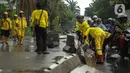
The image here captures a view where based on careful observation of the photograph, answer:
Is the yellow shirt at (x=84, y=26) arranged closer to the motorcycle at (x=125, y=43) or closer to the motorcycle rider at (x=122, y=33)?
the motorcycle rider at (x=122, y=33)

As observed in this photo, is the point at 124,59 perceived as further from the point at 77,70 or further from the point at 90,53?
the point at 77,70

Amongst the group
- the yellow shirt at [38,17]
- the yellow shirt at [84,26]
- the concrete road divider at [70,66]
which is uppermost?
the yellow shirt at [38,17]

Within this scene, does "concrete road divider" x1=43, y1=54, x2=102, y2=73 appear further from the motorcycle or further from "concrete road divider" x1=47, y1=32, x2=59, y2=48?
"concrete road divider" x1=47, y1=32, x2=59, y2=48

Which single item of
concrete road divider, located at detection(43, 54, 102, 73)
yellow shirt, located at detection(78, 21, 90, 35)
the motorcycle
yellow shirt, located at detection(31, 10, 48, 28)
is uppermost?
yellow shirt, located at detection(31, 10, 48, 28)

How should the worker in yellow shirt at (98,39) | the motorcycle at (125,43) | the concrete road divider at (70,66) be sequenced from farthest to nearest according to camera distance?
the motorcycle at (125,43), the worker in yellow shirt at (98,39), the concrete road divider at (70,66)

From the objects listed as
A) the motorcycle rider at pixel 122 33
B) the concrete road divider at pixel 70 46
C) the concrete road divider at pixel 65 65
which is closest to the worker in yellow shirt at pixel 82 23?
the concrete road divider at pixel 70 46

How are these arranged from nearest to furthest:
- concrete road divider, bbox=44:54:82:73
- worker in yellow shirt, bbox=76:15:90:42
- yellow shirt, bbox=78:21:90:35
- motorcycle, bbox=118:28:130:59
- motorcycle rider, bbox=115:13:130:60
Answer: concrete road divider, bbox=44:54:82:73
motorcycle, bbox=118:28:130:59
motorcycle rider, bbox=115:13:130:60
worker in yellow shirt, bbox=76:15:90:42
yellow shirt, bbox=78:21:90:35

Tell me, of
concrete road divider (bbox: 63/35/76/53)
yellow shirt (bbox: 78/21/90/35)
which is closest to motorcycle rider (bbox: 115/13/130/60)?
yellow shirt (bbox: 78/21/90/35)

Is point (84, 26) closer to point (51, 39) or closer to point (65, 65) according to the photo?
point (51, 39)

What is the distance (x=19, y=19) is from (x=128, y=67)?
7.88 meters

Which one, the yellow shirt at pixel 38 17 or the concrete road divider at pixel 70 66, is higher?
the yellow shirt at pixel 38 17

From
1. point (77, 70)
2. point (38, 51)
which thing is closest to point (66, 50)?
point (38, 51)

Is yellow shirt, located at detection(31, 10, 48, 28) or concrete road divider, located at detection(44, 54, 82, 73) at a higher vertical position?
yellow shirt, located at detection(31, 10, 48, 28)

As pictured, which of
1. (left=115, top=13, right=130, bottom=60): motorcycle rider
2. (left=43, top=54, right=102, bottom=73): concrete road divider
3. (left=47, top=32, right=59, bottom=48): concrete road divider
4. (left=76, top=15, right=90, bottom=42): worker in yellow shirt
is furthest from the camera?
(left=47, top=32, right=59, bottom=48): concrete road divider
